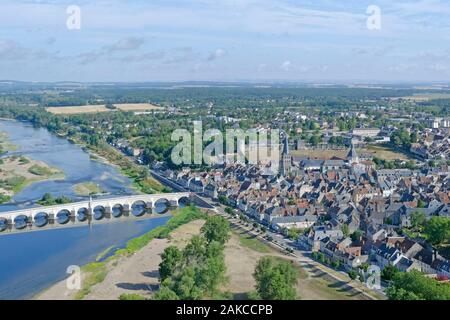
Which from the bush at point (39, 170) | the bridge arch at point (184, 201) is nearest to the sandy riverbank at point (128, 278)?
Result: the bridge arch at point (184, 201)

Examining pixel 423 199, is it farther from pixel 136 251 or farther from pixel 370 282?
pixel 136 251

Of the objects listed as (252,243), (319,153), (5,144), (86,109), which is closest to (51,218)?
(252,243)

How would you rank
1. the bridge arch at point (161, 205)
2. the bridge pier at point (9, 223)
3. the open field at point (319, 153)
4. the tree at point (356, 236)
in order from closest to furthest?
the tree at point (356, 236) → the bridge pier at point (9, 223) → the bridge arch at point (161, 205) → the open field at point (319, 153)

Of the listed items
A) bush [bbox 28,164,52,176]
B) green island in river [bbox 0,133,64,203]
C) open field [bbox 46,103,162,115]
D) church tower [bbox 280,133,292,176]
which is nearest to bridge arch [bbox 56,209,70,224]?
green island in river [bbox 0,133,64,203]

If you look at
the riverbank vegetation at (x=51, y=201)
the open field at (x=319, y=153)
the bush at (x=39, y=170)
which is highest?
the open field at (x=319, y=153)

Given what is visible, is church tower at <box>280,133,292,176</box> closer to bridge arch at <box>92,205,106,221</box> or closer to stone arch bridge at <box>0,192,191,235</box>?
stone arch bridge at <box>0,192,191,235</box>

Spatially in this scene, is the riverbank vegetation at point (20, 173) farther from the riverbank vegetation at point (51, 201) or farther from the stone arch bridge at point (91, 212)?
the stone arch bridge at point (91, 212)
